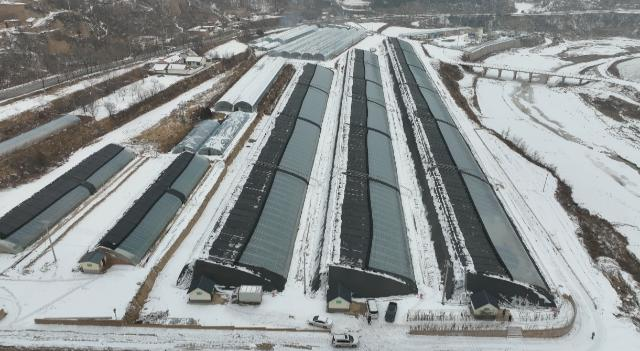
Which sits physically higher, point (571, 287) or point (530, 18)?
point (530, 18)

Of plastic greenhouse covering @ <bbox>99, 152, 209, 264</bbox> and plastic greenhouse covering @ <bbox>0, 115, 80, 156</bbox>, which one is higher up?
Result: plastic greenhouse covering @ <bbox>0, 115, 80, 156</bbox>

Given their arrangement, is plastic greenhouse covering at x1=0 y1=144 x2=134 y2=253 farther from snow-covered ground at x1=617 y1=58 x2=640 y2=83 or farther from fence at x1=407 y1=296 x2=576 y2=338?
snow-covered ground at x1=617 y1=58 x2=640 y2=83

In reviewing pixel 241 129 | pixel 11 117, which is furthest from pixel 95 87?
pixel 241 129

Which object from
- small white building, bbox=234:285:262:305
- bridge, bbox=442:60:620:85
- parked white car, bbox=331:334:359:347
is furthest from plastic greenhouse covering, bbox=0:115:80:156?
bridge, bbox=442:60:620:85

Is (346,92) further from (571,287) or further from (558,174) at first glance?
(571,287)

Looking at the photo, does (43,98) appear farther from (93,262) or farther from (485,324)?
(485,324)
